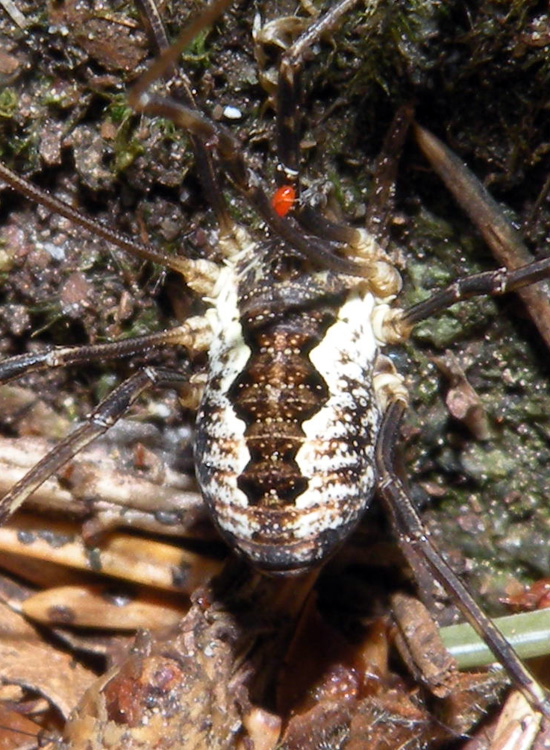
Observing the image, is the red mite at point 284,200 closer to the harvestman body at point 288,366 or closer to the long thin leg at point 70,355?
the harvestman body at point 288,366

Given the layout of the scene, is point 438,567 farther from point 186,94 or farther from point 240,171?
point 186,94

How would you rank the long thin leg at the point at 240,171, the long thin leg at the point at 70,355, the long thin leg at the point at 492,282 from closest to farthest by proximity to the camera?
the long thin leg at the point at 240,171
the long thin leg at the point at 492,282
the long thin leg at the point at 70,355

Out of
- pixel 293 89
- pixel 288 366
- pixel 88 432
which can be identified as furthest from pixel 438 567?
pixel 293 89

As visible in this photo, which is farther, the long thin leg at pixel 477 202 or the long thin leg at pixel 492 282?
the long thin leg at pixel 477 202

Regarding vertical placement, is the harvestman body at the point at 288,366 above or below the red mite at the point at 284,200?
below

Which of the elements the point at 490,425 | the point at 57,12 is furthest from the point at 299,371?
the point at 57,12

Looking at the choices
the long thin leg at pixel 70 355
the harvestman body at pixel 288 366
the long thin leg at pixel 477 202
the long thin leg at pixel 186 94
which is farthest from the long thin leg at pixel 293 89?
the long thin leg at pixel 70 355

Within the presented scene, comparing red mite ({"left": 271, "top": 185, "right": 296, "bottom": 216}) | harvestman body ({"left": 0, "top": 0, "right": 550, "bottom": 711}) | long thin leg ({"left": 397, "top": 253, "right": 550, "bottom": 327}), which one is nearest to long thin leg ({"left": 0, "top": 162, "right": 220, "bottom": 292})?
harvestman body ({"left": 0, "top": 0, "right": 550, "bottom": 711})
